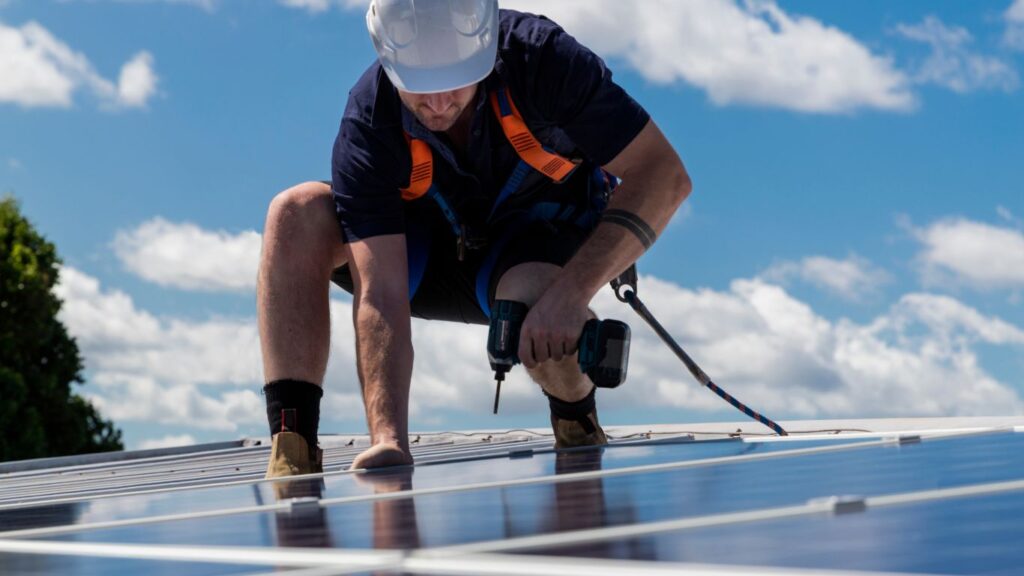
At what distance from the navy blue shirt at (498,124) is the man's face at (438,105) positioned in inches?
2.1

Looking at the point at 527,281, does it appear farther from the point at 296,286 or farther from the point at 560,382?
the point at 296,286

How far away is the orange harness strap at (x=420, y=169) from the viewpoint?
13.8ft

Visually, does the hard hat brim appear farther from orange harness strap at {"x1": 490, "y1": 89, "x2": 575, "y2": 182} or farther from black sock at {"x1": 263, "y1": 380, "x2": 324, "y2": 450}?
black sock at {"x1": 263, "y1": 380, "x2": 324, "y2": 450}

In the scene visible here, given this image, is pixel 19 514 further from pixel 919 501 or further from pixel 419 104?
pixel 919 501

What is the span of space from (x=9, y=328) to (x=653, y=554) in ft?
71.6

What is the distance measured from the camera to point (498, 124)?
14.1ft

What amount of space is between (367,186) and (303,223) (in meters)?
0.25

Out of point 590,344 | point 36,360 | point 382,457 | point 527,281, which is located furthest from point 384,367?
point 36,360

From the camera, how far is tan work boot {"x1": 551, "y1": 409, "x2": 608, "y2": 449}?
4527 mm

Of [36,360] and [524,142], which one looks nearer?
[524,142]

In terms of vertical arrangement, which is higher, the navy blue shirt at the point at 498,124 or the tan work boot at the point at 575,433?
the navy blue shirt at the point at 498,124

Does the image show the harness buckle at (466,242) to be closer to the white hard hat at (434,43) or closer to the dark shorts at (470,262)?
the dark shorts at (470,262)

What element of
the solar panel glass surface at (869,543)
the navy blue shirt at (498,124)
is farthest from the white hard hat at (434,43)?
the solar panel glass surface at (869,543)

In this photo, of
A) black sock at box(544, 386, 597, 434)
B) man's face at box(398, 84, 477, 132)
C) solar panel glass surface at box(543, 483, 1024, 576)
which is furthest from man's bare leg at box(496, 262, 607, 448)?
solar panel glass surface at box(543, 483, 1024, 576)
